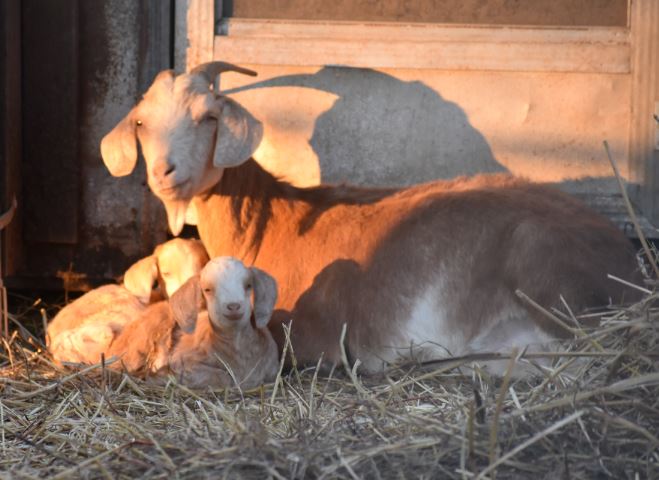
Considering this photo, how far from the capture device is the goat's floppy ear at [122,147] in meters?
4.86

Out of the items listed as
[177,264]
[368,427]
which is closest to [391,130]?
[177,264]

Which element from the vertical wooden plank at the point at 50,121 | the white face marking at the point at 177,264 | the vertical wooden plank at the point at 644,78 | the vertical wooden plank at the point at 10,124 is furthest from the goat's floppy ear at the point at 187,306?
the vertical wooden plank at the point at 644,78

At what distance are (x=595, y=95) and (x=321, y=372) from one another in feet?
6.92

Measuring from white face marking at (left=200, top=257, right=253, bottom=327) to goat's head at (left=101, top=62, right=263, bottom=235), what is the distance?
Answer: 2.23 feet

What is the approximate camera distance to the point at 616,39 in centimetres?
565

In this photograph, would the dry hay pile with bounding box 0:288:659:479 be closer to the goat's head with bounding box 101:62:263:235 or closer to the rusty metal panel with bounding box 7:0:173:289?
the goat's head with bounding box 101:62:263:235

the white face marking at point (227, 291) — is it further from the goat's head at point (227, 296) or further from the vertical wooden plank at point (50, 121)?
the vertical wooden plank at point (50, 121)

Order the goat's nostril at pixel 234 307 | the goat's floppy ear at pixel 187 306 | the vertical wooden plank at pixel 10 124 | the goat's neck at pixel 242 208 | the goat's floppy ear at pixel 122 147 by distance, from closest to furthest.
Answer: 1. the goat's nostril at pixel 234 307
2. the goat's floppy ear at pixel 187 306
3. the goat's floppy ear at pixel 122 147
4. the goat's neck at pixel 242 208
5. the vertical wooden plank at pixel 10 124

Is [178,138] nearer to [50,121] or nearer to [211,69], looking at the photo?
[211,69]

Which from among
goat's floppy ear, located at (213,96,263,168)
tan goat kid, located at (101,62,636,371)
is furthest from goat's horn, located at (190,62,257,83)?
goat's floppy ear, located at (213,96,263,168)

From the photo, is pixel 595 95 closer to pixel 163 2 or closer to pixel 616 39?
pixel 616 39

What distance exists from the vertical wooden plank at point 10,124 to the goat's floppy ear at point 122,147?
837 millimetres

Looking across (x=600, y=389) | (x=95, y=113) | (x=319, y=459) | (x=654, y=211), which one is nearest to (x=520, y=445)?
(x=600, y=389)

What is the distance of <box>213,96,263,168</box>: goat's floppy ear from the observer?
473cm
